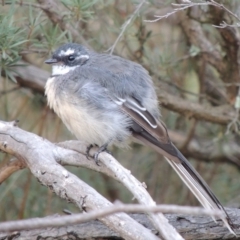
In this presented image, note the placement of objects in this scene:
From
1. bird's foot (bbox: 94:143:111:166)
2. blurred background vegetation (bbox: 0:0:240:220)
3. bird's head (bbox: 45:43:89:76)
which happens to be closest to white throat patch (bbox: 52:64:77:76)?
bird's head (bbox: 45:43:89:76)

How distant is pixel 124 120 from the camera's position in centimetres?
378

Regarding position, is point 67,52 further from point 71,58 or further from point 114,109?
point 114,109

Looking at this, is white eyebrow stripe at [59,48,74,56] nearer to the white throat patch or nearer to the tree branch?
Answer: the white throat patch

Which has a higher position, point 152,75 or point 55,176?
point 55,176

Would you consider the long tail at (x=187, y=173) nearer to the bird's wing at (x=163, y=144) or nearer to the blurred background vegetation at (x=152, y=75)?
the bird's wing at (x=163, y=144)

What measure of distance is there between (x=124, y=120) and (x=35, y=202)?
1770mm

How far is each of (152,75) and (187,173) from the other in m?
1.29

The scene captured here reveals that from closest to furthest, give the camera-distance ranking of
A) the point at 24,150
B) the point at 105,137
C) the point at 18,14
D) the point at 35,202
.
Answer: the point at 24,150 → the point at 105,137 → the point at 18,14 → the point at 35,202

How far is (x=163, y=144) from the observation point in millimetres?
3660

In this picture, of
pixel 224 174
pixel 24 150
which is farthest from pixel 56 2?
pixel 224 174

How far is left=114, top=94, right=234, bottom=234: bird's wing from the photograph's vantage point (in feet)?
11.8

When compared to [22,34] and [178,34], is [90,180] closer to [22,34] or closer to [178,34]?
[178,34]

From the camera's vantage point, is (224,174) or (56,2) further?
(224,174)

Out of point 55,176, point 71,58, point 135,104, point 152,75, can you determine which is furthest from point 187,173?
point 152,75
